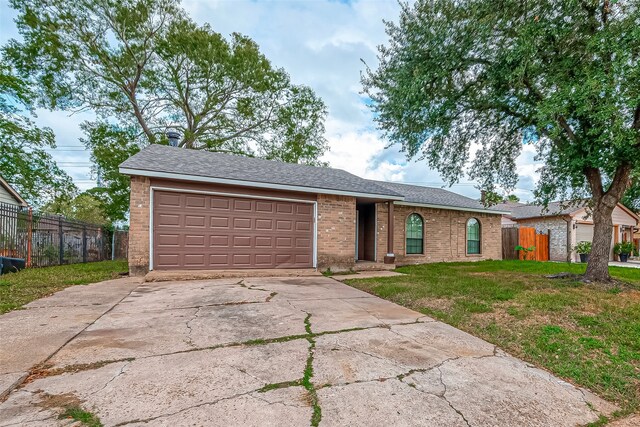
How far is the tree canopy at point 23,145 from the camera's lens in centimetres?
1524

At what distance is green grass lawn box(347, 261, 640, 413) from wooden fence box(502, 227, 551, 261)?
10.4 meters

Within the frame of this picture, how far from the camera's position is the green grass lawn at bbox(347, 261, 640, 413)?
291 centimetres

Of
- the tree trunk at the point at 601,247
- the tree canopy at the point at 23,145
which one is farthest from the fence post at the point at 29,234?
the tree trunk at the point at 601,247

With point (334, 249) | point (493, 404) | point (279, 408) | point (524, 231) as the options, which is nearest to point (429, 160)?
point (334, 249)

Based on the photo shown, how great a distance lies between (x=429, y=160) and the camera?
370 inches

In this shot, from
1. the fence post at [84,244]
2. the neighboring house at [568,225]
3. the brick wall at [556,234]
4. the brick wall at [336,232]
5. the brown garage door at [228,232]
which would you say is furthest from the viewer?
the brick wall at [556,234]

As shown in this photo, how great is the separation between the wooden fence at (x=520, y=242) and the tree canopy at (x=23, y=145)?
27.3 metres

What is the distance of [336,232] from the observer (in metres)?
9.70

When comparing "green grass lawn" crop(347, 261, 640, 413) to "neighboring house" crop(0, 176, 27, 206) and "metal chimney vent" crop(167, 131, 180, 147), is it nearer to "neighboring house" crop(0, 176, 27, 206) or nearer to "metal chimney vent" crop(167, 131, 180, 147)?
"metal chimney vent" crop(167, 131, 180, 147)

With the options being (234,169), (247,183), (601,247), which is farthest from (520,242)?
(234,169)

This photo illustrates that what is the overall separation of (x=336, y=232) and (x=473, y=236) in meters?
8.27

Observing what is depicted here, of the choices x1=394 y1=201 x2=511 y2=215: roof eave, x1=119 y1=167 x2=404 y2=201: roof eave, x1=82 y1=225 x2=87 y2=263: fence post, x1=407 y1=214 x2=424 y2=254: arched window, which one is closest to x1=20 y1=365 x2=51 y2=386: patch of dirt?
x1=119 y1=167 x2=404 y2=201: roof eave

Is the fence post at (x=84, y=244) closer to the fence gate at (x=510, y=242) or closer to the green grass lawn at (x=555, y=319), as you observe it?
the green grass lawn at (x=555, y=319)

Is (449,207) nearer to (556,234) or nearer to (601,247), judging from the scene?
(601,247)
